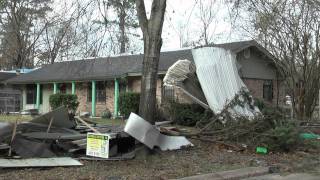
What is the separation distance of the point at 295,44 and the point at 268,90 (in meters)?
7.28

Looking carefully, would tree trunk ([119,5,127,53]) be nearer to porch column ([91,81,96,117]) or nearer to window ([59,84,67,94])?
porch column ([91,81,96,117])

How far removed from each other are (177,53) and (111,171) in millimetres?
19259

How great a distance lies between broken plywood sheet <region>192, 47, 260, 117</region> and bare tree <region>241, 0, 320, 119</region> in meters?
2.73

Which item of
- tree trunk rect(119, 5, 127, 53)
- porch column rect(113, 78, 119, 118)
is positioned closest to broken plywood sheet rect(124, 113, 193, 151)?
tree trunk rect(119, 5, 127, 53)

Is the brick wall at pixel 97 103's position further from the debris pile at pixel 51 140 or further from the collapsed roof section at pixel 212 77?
the debris pile at pixel 51 140

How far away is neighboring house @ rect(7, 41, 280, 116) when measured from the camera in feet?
88.0

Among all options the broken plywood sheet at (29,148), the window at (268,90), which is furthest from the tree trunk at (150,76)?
the window at (268,90)

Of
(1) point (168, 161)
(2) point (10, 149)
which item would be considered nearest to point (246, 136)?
(1) point (168, 161)

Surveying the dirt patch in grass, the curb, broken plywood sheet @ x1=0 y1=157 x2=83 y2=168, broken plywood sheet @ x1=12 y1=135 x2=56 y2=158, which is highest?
broken plywood sheet @ x1=12 y1=135 x2=56 y2=158

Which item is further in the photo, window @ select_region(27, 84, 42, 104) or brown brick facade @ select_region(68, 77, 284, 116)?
window @ select_region(27, 84, 42, 104)

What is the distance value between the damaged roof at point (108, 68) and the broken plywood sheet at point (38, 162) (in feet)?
45.8

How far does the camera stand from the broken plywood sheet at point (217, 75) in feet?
62.5

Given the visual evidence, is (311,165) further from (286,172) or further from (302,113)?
(302,113)

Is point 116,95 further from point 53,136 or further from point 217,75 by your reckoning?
point 53,136
